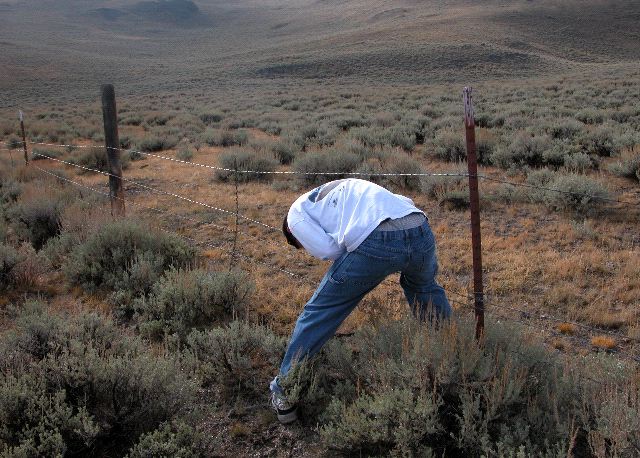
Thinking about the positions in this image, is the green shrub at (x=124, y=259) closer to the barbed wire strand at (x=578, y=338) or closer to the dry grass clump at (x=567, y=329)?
the barbed wire strand at (x=578, y=338)

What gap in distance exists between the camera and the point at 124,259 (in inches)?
238

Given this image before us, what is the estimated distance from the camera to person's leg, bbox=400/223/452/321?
128 inches

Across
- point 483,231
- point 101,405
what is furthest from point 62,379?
point 483,231

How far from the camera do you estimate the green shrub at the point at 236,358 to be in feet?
12.9

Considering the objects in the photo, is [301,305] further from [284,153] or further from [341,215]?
[284,153]

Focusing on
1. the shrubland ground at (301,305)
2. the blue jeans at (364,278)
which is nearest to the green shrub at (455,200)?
the shrubland ground at (301,305)

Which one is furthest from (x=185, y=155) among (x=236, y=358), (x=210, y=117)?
(x=210, y=117)

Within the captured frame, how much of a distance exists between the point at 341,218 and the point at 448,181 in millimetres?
6244

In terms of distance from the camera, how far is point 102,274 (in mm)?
5930

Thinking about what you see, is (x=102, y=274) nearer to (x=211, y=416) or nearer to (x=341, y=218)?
(x=211, y=416)

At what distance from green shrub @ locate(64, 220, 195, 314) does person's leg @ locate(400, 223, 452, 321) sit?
2750 millimetres

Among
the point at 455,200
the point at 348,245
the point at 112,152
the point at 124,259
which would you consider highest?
the point at 112,152

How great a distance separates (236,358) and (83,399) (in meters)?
1.09

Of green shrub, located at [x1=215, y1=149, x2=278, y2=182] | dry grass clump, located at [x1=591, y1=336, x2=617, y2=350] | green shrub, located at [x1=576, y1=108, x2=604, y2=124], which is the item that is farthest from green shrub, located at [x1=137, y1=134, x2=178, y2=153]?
dry grass clump, located at [x1=591, y1=336, x2=617, y2=350]
